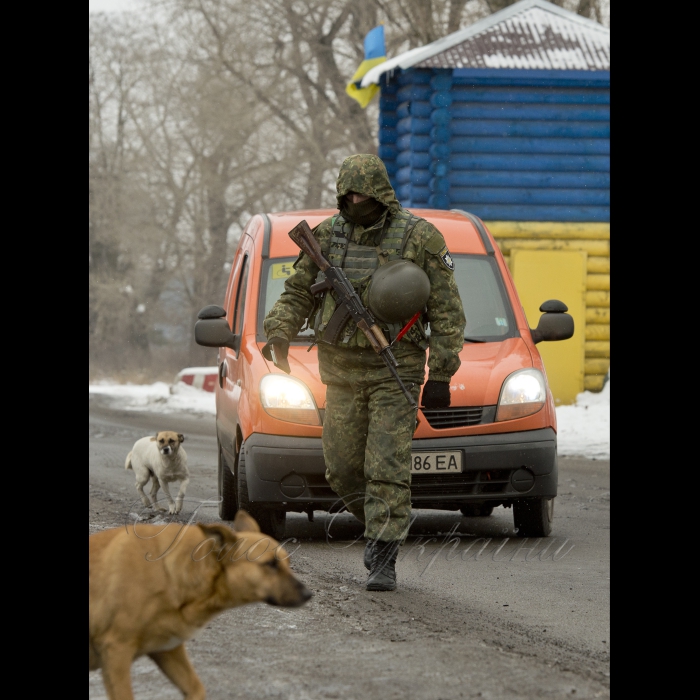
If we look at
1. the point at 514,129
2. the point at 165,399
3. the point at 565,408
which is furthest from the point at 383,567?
the point at 165,399

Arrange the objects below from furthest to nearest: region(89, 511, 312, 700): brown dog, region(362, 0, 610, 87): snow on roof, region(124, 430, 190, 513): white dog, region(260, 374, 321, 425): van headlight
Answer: region(362, 0, 610, 87): snow on roof, region(124, 430, 190, 513): white dog, region(260, 374, 321, 425): van headlight, region(89, 511, 312, 700): brown dog

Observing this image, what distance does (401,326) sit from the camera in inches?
239

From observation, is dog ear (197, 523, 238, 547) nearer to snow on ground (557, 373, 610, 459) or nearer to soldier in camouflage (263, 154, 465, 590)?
soldier in camouflage (263, 154, 465, 590)

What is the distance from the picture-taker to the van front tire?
7.26 m

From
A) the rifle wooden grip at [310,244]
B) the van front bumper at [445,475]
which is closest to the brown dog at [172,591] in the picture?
the rifle wooden grip at [310,244]

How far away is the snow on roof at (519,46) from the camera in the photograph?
17.7 meters

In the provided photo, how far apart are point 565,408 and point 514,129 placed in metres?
4.22

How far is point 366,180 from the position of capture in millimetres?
5898

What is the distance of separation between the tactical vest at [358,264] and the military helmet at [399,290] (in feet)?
0.39

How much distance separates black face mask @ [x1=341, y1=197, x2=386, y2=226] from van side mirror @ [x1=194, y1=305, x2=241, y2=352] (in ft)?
4.65

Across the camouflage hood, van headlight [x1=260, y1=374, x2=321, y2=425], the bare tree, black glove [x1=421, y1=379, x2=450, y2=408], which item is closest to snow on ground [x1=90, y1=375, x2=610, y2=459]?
van headlight [x1=260, y1=374, x2=321, y2=425]
